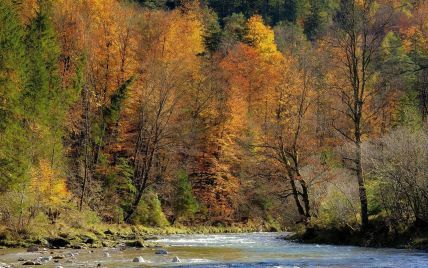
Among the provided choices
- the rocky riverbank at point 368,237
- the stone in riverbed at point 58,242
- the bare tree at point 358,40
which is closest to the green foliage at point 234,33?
the bare tree at point 358,40

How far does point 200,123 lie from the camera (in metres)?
46.1

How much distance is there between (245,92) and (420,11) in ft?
69.2

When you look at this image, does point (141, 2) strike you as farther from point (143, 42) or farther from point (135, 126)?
point (135, 126)

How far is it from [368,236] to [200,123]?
26.5 metres

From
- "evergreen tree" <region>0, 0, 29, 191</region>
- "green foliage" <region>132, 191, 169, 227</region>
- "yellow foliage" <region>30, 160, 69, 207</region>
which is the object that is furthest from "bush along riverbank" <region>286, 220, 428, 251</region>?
"green foliage" <region>132, 191, 169, 227</region>

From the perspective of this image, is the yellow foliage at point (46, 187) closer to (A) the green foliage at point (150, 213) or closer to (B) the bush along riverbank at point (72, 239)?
(B) the bush along riverbank at point (72, 239)

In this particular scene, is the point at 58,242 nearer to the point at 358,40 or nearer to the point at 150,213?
the point at 358,40

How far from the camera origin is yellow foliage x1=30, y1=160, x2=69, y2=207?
25.2 m

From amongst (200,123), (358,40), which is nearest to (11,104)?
(358,40)

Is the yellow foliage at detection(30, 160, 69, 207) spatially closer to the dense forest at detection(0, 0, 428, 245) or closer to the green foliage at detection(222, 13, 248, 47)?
the dense forest at detection(0, 0, 428, 245)

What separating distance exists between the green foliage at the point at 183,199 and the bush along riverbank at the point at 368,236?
52.5 ft

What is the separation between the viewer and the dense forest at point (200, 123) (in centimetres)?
2236

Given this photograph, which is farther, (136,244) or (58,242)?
(136,244)

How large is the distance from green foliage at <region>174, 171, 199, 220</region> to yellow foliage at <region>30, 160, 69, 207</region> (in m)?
15.6
